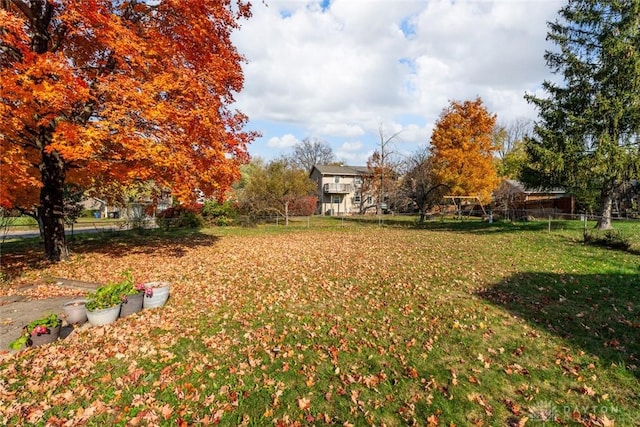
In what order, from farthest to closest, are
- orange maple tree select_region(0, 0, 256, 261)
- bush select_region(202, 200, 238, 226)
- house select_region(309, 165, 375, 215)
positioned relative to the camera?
house select_region(309, 165, 375, 215), bush select_region(202, 200, 238, 226), orange maple tree select_region(0, 0, 256, 261)

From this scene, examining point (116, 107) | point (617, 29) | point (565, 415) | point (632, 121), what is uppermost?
point (617, 29)

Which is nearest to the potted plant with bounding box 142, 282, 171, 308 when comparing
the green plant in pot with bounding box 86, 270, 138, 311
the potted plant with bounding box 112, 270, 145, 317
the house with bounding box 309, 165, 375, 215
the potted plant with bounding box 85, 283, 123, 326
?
the potted plant with bounding box 112, 270, 145, 317

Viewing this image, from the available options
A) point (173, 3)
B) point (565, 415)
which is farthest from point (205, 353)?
point (173, 3)

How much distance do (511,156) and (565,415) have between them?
1676 inches

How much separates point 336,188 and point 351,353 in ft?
155

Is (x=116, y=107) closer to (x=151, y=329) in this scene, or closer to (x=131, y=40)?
(x=131, y=40)

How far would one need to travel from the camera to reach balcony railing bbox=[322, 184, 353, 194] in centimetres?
5181

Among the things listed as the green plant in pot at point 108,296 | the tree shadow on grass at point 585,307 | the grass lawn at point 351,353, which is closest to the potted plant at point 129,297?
the green plant in pot at point 108,296

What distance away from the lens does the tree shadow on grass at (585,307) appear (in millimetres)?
5066

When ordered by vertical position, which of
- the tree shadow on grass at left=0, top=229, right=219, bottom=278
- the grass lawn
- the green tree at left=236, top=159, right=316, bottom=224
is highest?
the green tree at left=236, top=159, right=316, bottom=224

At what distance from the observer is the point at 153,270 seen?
385 inches

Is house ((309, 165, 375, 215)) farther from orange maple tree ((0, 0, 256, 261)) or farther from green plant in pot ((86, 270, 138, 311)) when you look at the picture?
green plant in pot ((86, 270, 138, 311))

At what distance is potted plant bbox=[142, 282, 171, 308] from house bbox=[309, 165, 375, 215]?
45442 mm

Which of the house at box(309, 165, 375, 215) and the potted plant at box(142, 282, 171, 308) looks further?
the house at box(309, 165, 375, 215)
